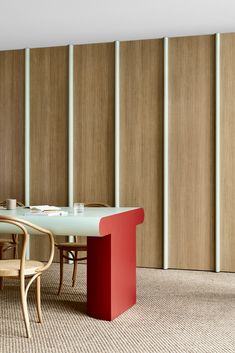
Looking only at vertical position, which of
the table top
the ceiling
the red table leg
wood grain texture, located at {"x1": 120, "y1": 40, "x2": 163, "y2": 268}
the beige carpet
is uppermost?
the ceiling

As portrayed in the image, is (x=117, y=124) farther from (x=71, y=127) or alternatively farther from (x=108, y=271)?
(x=108, y=271)

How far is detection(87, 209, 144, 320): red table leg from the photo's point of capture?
4168 millimetres

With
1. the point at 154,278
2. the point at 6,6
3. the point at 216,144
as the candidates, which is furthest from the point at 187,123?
the point at 6,6

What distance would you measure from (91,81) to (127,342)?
3.98 meters

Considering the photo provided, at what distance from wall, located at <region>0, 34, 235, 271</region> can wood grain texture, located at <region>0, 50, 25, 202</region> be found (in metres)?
0.01

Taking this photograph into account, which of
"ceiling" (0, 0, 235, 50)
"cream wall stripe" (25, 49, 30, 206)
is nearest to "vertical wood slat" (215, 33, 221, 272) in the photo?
"ceiling" (0, 0, 235, 50)

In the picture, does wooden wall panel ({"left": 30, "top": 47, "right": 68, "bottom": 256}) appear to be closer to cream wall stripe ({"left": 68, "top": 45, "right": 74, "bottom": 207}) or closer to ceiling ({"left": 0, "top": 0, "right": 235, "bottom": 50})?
cream wall stripe ({"left": 68, "top": 45, "right": 74, "bottom": 207})

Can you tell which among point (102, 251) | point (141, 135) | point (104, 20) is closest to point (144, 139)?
point (141, 135)

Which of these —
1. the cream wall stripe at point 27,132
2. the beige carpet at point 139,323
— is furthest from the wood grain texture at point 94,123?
the beige carpet at point 139,323

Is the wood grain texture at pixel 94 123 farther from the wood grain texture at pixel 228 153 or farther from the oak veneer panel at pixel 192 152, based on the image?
the wood grain texture at pixel 228 153

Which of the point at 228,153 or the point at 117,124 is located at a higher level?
the point at 117,124

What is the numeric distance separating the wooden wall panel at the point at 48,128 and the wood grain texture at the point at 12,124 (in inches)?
6.0

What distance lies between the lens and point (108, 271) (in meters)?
4.17

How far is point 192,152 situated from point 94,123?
1296mm
